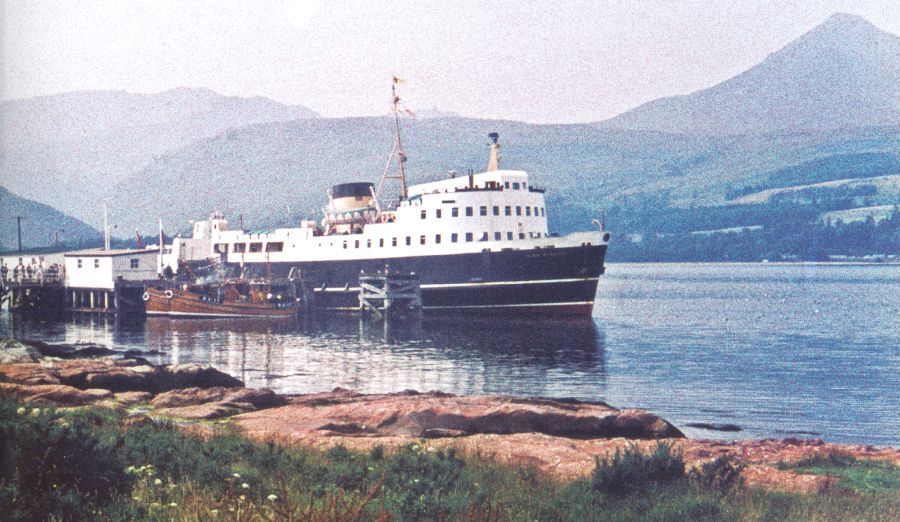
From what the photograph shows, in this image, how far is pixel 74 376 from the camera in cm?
1845

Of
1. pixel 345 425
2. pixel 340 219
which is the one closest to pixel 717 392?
pixel 345 425

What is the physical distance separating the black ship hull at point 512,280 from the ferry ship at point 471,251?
0.06 m

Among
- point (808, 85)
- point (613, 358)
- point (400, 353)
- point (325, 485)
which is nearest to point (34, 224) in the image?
point (325, 485)

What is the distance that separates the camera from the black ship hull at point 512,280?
5012 cm

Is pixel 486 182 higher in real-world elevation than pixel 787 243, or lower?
higher

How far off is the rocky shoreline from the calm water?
4742 mm

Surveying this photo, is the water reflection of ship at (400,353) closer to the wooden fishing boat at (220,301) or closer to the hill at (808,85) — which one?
the wooden fishing boat at (220,301)

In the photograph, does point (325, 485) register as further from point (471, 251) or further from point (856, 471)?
point (471, 251)

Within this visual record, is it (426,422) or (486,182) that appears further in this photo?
(486,182)

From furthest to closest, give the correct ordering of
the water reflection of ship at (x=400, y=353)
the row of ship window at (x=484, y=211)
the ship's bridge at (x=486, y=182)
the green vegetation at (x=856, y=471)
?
the ship's bridge at (x=486, y=182)
the row of ship window at (x=484, y=211)
the water reflection of ship at (x=400, y=353)
the green vegetation at (x=856, y=471)

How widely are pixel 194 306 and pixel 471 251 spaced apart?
16917 millimetres

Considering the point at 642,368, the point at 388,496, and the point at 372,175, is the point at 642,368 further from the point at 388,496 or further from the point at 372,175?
the point at 372,175

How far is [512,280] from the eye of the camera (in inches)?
1998

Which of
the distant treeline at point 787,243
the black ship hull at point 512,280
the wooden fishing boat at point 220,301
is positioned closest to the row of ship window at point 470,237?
the black ship hull at point 512,280
